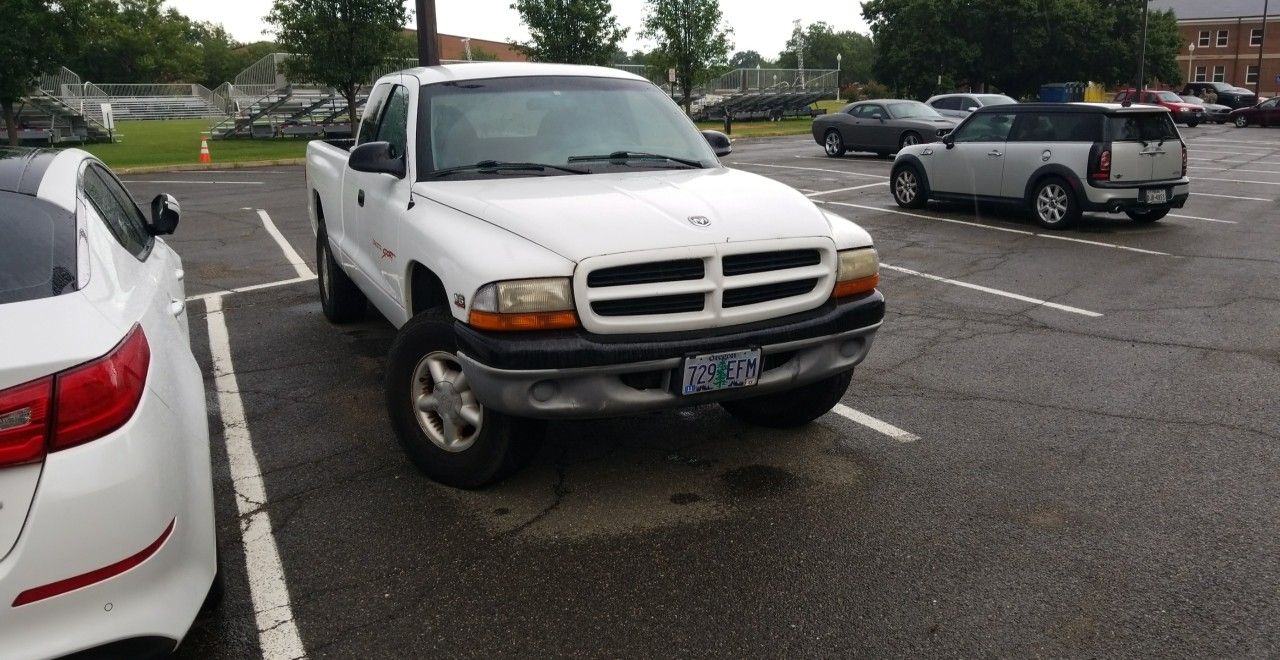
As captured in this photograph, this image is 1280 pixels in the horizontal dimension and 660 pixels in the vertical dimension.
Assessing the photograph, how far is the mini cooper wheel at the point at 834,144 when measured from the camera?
2573cm

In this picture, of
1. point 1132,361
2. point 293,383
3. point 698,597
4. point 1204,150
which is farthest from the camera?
point 1204,150

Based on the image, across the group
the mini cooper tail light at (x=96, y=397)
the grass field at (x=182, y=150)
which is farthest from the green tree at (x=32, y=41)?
the mini cooper tail light at (x=96, y=397)

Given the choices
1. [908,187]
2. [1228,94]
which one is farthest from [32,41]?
[1228,94]

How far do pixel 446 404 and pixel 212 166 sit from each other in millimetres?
21498

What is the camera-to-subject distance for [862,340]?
14.9ft

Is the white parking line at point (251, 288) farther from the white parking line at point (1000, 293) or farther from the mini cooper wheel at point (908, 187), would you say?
the mini cooper wheel at point (908, 187)

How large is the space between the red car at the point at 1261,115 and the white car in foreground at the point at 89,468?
48.0m

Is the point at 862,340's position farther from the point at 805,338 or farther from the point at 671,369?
the point at 671,369

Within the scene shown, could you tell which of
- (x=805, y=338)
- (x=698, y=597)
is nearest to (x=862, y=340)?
(x=805, y=338)

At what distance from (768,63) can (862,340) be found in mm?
180955

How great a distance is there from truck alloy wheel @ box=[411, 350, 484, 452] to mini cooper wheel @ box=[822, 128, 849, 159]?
73.9 feet

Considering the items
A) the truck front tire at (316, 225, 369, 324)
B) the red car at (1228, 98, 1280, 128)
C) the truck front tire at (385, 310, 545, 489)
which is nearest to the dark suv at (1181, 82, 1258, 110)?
the red car at (1228, 98, 1280, 128)

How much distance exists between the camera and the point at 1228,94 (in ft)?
167

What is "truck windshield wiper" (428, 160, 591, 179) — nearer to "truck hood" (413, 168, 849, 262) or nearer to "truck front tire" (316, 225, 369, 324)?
"truck hood" (413, 168, 849, 262)
